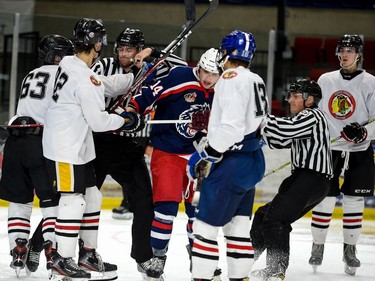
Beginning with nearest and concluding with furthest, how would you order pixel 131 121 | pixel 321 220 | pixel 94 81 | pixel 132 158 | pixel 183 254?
pixel 94 81
pixel 131 121
pixel 132 158
pixel 321 220
pixel 183 254

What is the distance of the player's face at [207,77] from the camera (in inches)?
163

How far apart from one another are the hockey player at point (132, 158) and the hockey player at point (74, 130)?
0.29 meters

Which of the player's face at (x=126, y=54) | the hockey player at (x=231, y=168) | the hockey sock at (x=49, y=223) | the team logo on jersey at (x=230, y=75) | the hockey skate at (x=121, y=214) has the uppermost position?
the team logo on jersey at (x=230, y=75)

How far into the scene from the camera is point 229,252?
3783mm

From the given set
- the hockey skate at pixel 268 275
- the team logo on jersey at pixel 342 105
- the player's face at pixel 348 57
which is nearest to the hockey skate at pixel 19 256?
the hockey skate at pixel 268 275

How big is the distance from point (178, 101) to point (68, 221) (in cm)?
77

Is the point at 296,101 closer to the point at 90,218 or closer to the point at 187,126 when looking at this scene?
the point at 187,126

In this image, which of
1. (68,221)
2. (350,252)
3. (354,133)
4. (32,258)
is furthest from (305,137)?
(32,258)

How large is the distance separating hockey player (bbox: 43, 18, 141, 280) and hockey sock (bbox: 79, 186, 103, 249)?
0.12 meters

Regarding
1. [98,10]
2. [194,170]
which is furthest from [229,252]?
[98,10]

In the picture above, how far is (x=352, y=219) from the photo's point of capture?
492 cm

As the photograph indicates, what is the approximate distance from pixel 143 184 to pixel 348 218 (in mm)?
1267

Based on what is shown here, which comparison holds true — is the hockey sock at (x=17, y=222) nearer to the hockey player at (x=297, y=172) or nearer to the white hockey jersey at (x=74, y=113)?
the white hockey jersey at (x=74, y=113)

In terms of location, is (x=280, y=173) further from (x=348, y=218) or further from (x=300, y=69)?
(x=348, y=218)
